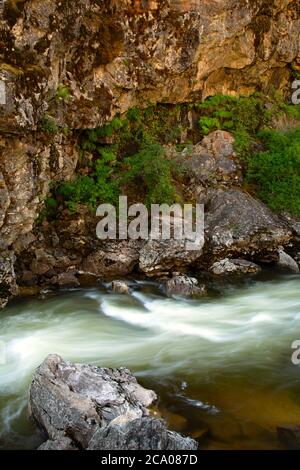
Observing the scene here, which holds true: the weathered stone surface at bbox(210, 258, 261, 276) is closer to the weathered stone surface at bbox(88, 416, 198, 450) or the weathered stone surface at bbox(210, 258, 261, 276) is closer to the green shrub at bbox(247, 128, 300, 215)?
the green shrub at bbox(247, 128, 300, 215)

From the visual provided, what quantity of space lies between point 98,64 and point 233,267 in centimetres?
557

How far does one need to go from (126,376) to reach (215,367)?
1430mm

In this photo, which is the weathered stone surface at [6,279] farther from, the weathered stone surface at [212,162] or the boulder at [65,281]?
the weathered stone surface at [212,162]

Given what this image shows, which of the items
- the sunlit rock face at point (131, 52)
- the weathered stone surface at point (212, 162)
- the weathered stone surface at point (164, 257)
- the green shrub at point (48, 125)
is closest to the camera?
the sunlit rock face at point (131, 52)

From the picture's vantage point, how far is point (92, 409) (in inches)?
195

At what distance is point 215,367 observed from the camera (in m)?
6.61

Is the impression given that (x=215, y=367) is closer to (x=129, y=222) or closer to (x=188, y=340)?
(x=188, y=340)

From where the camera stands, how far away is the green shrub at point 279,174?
12.7 meters

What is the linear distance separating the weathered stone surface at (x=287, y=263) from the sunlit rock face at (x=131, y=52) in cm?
523

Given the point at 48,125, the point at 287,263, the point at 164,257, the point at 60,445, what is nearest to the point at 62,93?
the point at 48,125

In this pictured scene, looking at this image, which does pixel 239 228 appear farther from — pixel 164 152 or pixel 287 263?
pixel 164 152

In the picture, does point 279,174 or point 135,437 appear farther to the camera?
point 279,174

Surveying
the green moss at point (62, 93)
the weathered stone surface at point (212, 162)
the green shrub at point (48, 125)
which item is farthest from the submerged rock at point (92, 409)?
the weathered stone surface at point (212, 162)
